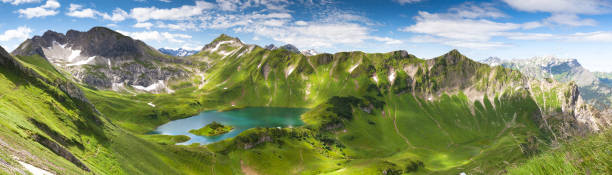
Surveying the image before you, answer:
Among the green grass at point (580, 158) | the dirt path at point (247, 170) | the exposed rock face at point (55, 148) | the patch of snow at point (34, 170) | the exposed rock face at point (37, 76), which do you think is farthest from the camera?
the dirt path at point (247, 170)

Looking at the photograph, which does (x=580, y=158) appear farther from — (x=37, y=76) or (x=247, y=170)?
(x=247, y=170)

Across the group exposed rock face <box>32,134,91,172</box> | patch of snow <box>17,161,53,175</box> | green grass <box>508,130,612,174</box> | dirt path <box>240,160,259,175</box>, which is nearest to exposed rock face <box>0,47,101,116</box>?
exposed rock face <box>32,134,91,172</box>

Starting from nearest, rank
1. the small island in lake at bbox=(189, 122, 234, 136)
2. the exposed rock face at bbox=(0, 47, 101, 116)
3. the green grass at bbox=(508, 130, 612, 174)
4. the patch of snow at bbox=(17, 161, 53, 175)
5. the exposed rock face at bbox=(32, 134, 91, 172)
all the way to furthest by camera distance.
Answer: the green grass at bbox=(508, 130, 612, 174), the patch of snow at bbox=(17, 161, 53, 175), the exposed rock face at bbox=(32, 134, 91, 172), the exposed rock face at bbox=(0, 47, 101, 116), the small island in lake at bbox=(189, 122, 234, 136)

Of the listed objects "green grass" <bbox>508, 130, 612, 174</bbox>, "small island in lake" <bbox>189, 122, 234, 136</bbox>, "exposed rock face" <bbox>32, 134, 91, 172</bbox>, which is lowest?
"small island in lake" <bbox>189, 122, 234, 136</bbox>

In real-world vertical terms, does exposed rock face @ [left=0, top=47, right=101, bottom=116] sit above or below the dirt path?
above

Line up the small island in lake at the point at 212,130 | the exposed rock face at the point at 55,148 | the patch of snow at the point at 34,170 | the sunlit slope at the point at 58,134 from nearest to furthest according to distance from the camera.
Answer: the patch of snow at the point at 34,170
the sunlit slope at the point at 58,134
the exposed rock face at the point at 55,148
the small island in lake at the point at 212,130

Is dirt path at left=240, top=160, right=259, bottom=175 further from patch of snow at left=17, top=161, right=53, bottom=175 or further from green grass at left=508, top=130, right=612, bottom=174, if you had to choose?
green grass at left=508, top=130, right=612, bottom=174

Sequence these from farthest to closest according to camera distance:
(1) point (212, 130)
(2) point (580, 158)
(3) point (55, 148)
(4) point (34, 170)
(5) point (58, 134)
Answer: (1) point (212, 130)
(5) point (58, 134)
(3) point (55, 148)
(4) point (34, 170)
(2) point (580, 158)

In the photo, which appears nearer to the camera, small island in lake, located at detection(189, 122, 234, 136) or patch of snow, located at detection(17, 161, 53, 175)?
patch of snow, located at detection(17, 161, 53, 175)

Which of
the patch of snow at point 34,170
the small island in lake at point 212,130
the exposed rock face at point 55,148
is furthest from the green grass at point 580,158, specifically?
the small island in lake at point 212,130

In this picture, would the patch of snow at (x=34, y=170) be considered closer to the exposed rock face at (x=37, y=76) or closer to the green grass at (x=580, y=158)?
the green grass at (x=580, y=158)

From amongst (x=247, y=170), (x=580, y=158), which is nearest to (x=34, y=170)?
(x=580, y=158)
